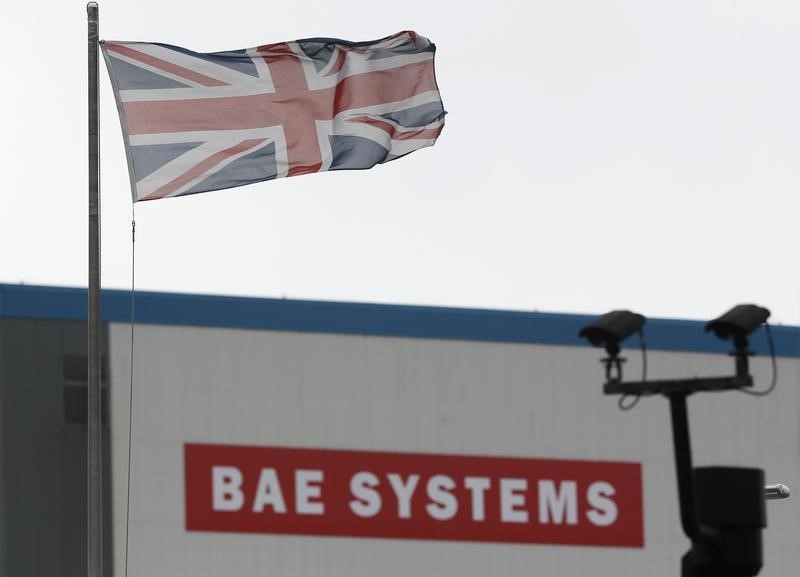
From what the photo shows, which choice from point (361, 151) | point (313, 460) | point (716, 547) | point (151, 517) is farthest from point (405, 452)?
point (716, 547)

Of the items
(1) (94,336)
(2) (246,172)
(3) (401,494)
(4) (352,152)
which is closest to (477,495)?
(3) (401,494)

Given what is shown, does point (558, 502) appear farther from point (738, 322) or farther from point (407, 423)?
point (738, 322)

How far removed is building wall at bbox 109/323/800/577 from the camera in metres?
32.3

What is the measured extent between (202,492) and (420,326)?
4861 millimetres

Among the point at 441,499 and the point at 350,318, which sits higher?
the point at 350,318

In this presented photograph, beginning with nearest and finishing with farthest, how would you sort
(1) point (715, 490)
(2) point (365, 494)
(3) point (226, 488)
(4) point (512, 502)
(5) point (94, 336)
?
(1) point (715, 490) < (5) point (94, 336) < (3) point (226, 488) < (2) point (365, 494) < (4) point (512, 502)

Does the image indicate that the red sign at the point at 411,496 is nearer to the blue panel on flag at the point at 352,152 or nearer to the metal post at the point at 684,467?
the blue panel on flag at the point at 352,152

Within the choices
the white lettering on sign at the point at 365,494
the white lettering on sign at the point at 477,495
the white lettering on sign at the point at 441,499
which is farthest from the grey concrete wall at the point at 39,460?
the white lettering on sign at the point at 477,495

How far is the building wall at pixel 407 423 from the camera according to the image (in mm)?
32312

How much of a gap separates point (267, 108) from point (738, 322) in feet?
26.1

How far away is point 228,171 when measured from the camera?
17453 millimetres

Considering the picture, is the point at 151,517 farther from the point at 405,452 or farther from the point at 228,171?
the point at 228,171

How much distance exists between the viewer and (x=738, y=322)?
11.0 m

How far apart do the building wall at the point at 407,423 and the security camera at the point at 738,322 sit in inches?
855
